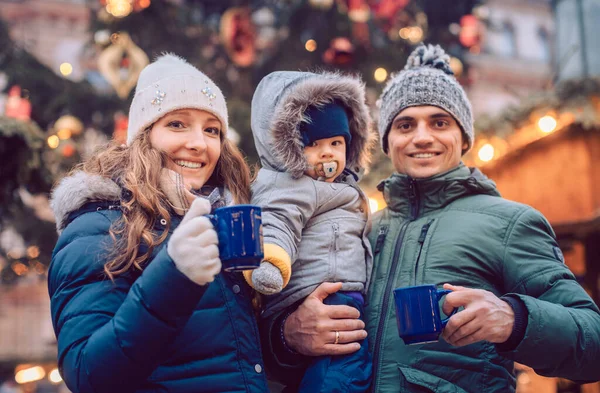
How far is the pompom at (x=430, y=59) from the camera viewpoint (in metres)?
3.21

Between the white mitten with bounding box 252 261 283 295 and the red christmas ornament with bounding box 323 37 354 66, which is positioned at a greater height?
the red christmas ornament with bounding box 323 37 354 66

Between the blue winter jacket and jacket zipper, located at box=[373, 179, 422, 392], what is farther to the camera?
jacket zipper, located at box=[373, 179, 422, 392]

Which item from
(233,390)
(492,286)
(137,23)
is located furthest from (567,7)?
(233,390)

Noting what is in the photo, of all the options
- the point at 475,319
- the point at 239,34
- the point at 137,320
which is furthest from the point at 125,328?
the point at 239,34

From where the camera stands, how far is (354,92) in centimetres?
296

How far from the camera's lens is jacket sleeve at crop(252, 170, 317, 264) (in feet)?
8.27

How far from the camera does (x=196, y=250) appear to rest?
6.14ft

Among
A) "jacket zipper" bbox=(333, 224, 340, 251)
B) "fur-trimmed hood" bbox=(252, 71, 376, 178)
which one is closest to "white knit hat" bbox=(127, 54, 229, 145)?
"fur-trimmed hood" bbox=(252, 71, 376, 178)

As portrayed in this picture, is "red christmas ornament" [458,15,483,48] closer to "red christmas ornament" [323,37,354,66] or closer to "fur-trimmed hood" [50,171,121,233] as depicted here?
"red christmas ornament" [323,37,354,66]

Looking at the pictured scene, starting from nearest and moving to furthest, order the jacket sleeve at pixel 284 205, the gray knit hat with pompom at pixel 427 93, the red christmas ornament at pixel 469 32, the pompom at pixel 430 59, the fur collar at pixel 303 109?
1. the jacket sleeve at pixel 284 205
2. the fur collar at pixel 303 109
3. the gray knit hat with pompom at pixel 427 93
4. the pompom at pixel 430 59
5. the red christmas ornament at pixel 469 32

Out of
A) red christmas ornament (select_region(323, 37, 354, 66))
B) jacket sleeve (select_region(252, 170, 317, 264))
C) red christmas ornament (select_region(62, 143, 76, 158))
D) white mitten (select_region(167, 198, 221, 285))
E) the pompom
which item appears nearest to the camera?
white mitten (select_region(167, 198, 221, 285))

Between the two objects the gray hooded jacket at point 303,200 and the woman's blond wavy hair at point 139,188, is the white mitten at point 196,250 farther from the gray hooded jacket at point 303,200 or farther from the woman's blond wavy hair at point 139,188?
the gray hooded jacket at point 303,200

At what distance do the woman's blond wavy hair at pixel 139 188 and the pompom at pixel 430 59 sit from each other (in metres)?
1.11

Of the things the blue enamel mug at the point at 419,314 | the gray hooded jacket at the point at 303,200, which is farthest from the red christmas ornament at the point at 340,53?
the blue enamel mug at the point at 419,314
